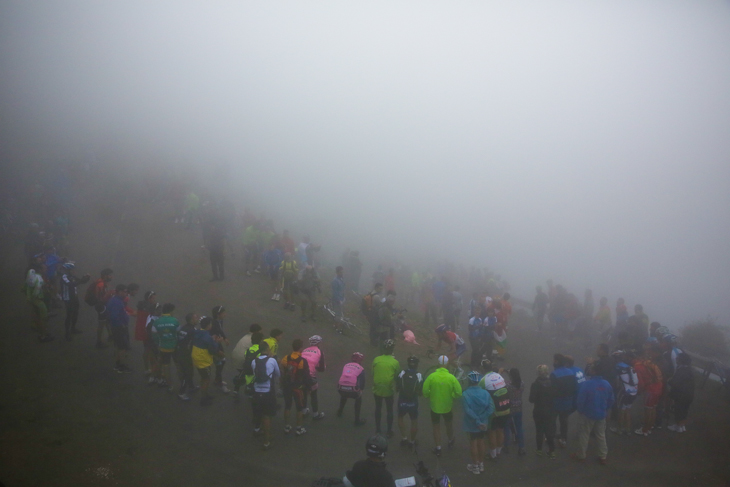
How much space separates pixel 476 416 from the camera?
7.12 meters

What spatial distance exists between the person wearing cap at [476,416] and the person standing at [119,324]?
23.5 ft

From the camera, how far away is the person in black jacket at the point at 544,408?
7832 mm

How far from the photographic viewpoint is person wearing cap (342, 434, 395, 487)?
14.0 ft

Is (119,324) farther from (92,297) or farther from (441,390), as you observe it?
(441,390)

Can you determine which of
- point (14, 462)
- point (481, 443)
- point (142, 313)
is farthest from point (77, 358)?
point (481, 443)

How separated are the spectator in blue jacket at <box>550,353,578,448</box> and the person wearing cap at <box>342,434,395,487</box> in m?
4.87

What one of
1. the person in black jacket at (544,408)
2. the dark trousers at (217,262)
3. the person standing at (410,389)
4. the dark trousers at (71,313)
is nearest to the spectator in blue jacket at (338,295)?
the dark trousers at (217,262)

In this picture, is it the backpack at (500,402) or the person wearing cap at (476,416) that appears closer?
the person wearing cap at (476,416)

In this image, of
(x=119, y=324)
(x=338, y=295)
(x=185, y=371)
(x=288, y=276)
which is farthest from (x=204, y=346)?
(x=338, y=295)

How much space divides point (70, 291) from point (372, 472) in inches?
356

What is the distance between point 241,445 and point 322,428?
1.57m

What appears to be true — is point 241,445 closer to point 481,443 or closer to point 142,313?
point 142,313

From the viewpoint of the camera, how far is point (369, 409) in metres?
9.36

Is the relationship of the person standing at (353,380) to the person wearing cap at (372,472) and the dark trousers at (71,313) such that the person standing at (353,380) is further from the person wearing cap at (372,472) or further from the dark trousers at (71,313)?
the dark trousers at (71,313)
